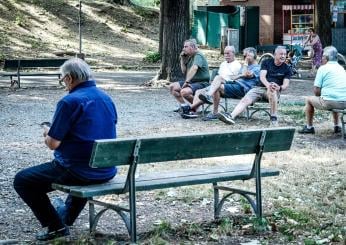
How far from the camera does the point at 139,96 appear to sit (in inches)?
731

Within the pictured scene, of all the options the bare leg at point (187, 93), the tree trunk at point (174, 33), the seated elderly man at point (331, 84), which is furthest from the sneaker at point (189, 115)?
the tree trunk at point (174, 33)

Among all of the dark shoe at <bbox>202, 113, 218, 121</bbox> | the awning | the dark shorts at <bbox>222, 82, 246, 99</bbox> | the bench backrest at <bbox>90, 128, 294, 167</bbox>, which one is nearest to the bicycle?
the dark shorts at <bbox>222, 82, 246, 99</bbox>

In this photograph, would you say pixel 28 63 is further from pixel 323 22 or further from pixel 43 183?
pixel 43 183

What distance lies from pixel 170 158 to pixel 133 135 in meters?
5.82

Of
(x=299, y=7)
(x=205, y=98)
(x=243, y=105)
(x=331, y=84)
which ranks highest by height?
(x=299, y=7)

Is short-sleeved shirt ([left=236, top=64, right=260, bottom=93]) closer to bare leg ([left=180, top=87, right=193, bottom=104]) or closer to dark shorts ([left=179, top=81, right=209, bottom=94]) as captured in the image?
dark shorts ([left=179, top=81, right=209, bottom=94])

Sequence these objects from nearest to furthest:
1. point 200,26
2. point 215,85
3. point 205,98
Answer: point 215,85
point 205,98
point 200,26

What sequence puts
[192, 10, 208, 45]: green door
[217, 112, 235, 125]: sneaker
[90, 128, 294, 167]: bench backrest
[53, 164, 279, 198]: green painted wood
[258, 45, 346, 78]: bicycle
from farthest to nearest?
[192, 10, 208, 45]: green door, [258, 45, 346, 78]: bicycle, [217, 112, 235, 125]: sneaker, [53, 164, 279, 198]: green painted wood, [90, 128, 294, 167]: bench backrest

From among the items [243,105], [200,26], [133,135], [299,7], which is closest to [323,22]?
[299,7]

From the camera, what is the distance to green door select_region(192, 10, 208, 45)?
39375 mm

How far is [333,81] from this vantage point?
39.7 ft

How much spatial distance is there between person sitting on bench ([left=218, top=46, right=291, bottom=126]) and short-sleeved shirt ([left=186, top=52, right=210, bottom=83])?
3.37ft

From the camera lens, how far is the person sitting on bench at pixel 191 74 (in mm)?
13922

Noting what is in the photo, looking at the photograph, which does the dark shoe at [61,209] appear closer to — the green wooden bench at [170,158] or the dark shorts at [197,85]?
the green wooden bench at [170,158]
